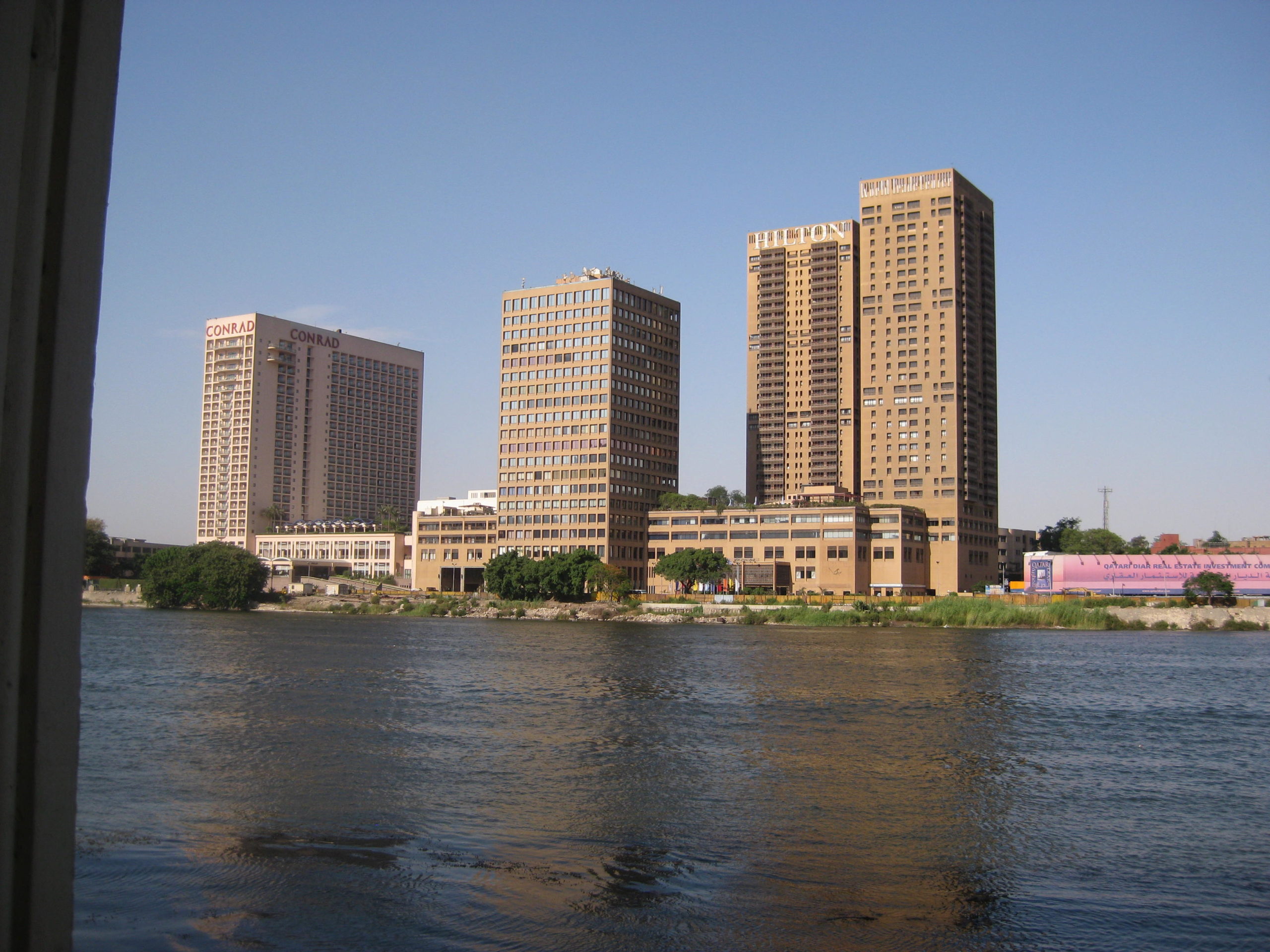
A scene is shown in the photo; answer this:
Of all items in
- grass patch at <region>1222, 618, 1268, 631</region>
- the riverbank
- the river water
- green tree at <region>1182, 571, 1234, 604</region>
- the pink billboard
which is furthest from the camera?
the pink billboard

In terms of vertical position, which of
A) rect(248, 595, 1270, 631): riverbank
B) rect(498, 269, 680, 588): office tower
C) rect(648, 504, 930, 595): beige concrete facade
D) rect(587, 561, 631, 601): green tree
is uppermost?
rect(498, 269, 680, 588): office tower

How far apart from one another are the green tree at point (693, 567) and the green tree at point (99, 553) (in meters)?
92.4

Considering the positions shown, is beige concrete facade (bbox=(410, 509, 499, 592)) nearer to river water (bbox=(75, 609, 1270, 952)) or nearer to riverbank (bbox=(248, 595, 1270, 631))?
riverbank (bbox=(248, 595, 1270, 631))

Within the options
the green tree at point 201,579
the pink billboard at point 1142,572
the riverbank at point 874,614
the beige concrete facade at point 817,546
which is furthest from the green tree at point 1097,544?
the green tree at point 201,579

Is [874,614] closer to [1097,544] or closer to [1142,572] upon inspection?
[1142,572]

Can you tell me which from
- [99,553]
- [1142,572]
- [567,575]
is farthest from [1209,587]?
[99,553]

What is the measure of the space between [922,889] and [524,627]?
307 ft

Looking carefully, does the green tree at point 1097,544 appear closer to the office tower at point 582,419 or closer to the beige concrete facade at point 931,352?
the beige concrete facade at point 931,352

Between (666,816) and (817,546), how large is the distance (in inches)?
5267

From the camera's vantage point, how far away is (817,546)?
498ft

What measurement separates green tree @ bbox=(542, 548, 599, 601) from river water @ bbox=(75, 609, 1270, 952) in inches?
3512

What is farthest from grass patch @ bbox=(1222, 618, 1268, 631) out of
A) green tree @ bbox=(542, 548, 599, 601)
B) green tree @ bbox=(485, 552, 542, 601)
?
green tree @ bbox=(485, 552, 542, 601)

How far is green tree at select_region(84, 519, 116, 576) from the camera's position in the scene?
16988cm

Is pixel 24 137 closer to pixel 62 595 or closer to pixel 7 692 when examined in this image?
pixel 62 595
